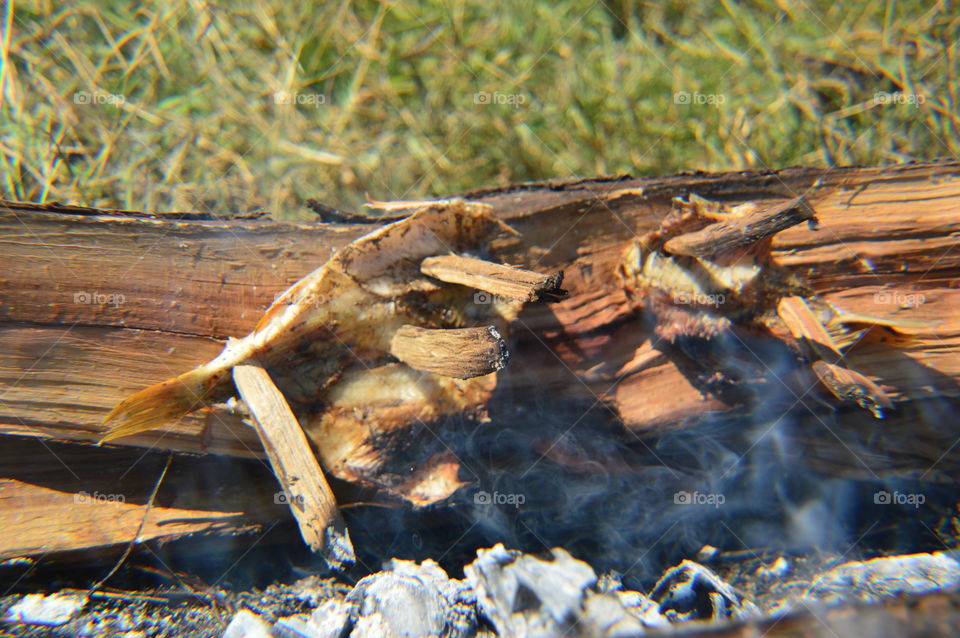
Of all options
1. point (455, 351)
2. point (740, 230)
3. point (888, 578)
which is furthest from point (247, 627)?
point (888, 578)

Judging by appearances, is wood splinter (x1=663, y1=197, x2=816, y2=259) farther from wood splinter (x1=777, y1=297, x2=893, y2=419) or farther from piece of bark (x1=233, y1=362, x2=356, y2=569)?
piece of bark (x1=233, y1=362, x2=356, y2=569)

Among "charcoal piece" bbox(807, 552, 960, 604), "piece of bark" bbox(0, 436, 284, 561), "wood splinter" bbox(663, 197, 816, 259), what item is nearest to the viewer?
"wood splinter" bbox(663, 197, 816, 259)

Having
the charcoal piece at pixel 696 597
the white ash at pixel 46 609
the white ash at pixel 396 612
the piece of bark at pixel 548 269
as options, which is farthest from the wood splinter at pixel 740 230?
the white ash at pixel 46 609

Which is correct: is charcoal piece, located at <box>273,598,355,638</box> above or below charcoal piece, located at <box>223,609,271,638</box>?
below

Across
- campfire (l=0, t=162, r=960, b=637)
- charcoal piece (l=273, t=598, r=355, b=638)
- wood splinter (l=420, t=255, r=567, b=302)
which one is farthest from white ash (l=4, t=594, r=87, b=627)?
wood splinter (l=420, t=255, r=567, b=302)

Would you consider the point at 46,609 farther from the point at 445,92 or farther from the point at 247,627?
the point at 445,92

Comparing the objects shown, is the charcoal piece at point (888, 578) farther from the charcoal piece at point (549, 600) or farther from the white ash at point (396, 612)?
the white ash at point (396, 612)

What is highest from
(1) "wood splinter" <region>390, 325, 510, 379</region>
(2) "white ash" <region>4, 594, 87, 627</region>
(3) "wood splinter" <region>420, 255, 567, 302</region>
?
(3) "wood splinter" <region>420, 255, 567, 302</region>
